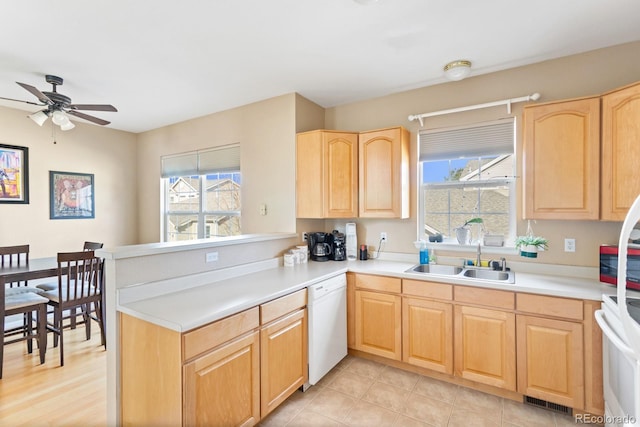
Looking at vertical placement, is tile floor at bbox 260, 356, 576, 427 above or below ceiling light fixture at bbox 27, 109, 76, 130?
below

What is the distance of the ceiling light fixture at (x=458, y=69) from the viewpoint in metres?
2.50

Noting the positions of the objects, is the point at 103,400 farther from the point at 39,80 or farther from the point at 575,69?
the point at 575,69

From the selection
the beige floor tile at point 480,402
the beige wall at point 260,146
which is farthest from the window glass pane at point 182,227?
the beige floor tile at point 480,402

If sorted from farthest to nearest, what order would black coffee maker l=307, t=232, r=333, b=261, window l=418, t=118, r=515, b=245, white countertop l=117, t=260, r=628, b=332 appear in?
1. black coffee maker l=307, t=232, r=333, b=261
2. window l=418, t=118, r=515, b=245
3. white countertop l=117, t=260, r=628, b=332

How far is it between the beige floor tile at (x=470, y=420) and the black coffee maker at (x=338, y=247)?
1560 millimetres

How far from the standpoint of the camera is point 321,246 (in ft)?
10.2

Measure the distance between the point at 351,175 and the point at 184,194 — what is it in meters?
2.64

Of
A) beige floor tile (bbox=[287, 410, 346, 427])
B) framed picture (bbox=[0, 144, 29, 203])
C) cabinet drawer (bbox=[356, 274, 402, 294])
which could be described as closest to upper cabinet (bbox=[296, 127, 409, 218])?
cabinet drawer (bbox=[356, 274, 402, 294])

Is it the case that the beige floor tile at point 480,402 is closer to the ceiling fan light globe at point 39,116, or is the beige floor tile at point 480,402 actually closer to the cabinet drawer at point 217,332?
the cabinet drawer at point 217,332

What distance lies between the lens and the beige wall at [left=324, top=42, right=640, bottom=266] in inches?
90.4

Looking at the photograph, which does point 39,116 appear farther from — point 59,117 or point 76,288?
point 76,288

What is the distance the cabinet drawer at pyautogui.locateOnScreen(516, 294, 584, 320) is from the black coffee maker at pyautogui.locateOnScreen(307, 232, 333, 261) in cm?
166

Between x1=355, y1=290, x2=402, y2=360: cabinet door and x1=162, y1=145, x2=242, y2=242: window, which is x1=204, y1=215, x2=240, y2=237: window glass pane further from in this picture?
x1=355, y1=290, x2=402, y2=360: cabinet door

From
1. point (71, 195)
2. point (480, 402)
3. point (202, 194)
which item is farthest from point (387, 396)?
point (71, 195)
